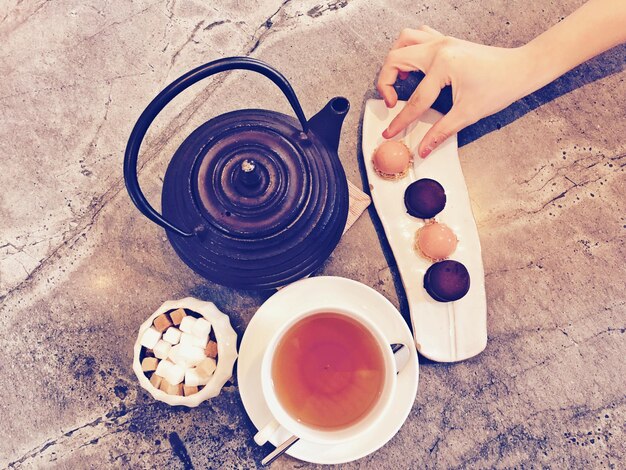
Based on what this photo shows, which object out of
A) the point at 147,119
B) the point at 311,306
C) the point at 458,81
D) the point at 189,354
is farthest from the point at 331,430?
the point at 458,81

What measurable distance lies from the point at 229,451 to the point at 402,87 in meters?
0.93

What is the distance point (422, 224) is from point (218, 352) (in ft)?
1.71

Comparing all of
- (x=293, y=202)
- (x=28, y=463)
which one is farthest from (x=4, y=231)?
(x=293, y=202)

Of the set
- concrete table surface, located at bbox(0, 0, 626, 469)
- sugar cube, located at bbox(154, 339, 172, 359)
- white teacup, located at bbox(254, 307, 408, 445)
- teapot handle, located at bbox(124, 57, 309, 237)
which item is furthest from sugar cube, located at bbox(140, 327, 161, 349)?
teapot handle, located at bbox(124, 57, 309, 237)

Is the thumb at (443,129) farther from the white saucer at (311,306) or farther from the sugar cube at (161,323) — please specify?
the sugar cube at (161,323)

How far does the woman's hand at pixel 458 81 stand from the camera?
105 cm

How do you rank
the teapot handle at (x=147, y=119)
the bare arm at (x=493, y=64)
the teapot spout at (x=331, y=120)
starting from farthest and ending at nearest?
the bare arm at (x=493, y=64)
the teapot spout at (x=331, y=120)
the teapot handle at (x=147, y=119)

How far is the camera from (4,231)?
3.83 feet

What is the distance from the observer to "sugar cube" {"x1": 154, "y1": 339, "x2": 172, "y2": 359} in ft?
3.39

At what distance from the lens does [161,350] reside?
1032mm

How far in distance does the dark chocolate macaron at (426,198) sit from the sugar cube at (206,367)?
54cm

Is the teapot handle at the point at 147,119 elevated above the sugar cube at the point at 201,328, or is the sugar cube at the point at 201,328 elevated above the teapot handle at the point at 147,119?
the teapot handle at the point at 147,119

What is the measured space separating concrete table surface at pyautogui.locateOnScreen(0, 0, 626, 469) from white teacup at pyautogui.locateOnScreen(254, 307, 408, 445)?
0.95ft

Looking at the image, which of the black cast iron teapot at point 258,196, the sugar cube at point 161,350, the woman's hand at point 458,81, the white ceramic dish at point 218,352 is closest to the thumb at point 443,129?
the woman's hand at point 458,81
